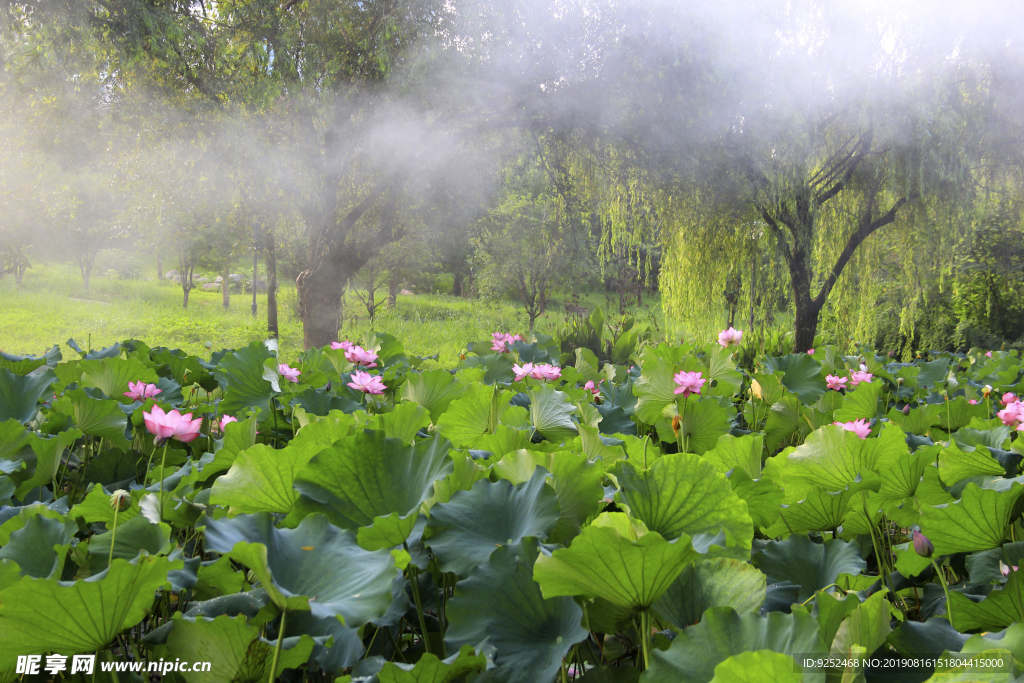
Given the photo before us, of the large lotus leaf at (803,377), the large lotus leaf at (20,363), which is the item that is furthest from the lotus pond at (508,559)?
the large lotus leaf at (803,377)

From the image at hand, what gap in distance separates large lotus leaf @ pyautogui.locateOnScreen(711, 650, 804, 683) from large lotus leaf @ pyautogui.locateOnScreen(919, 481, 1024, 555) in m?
0.34

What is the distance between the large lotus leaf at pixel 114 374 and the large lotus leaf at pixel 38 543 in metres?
0.78

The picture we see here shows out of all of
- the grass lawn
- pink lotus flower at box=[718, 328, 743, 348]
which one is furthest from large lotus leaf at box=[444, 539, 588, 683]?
the grass lawn

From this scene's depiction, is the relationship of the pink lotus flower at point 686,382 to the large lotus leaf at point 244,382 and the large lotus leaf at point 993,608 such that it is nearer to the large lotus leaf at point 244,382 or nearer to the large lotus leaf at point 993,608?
the large lotus leaf at point 993,608

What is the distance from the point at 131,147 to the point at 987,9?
8623 mm

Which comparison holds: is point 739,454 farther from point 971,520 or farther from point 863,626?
point 863,626

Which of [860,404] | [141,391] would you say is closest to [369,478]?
[141,391]

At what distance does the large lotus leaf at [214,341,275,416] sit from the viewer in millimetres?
1274

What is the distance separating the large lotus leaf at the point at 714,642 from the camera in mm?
373

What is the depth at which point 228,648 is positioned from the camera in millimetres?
396

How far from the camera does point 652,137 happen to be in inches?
229

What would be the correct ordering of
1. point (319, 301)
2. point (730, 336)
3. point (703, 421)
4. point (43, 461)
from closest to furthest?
point (43, 461)
point (703, 421)
point (730, 336)
point (319, 301)

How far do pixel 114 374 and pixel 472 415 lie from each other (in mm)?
848

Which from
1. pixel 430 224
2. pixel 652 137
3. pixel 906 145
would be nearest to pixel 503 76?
pixel 652 137
